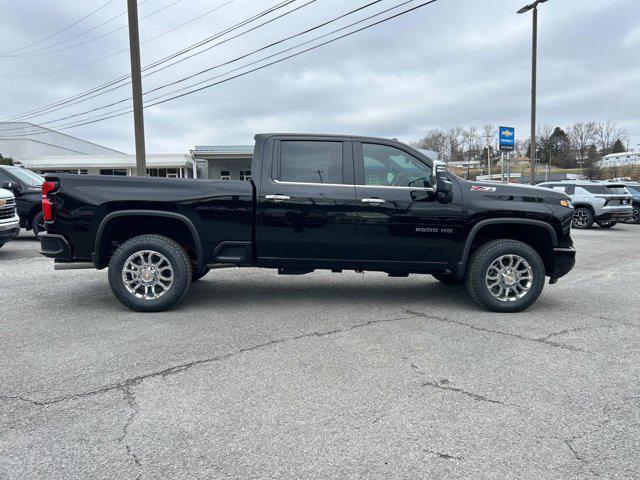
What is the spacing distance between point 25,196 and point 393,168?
9650 mm

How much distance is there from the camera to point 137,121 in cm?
1396

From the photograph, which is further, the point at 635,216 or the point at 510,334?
the point at 635,216

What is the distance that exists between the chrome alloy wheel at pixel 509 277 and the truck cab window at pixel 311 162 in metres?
2.06

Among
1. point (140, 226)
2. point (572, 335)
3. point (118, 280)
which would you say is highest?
point (140, 226)

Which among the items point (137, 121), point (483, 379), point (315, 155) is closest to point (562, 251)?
point (483, 379)

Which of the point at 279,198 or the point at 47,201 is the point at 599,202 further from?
the point at 47,201

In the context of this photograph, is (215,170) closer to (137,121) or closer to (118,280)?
(137,121)

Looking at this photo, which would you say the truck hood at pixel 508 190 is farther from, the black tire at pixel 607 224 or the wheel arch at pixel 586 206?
the black tire at pixel 607 224

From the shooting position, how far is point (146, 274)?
17.5ft

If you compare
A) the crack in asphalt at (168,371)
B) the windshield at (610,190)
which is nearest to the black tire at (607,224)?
the windshield at (610,190)

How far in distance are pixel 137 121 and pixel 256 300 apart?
9.97m

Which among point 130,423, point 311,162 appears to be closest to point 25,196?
point 311,162

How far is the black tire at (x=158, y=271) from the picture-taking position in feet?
17.3

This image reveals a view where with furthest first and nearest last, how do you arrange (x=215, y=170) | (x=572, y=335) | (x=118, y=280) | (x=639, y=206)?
(x=215, y=170) → (x=639, y=206) → (x=118, y=280) → (x=572, y=335)
